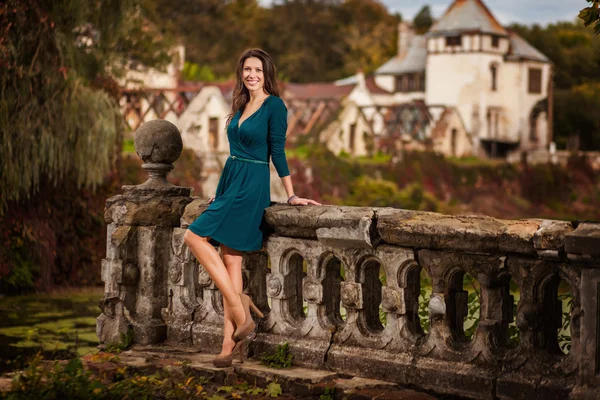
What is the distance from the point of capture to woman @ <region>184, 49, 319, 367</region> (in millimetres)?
5980

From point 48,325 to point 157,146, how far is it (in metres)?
4.58

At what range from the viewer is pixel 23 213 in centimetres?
1566

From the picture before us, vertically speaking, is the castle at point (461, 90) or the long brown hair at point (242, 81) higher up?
the castle at point (461, 90)

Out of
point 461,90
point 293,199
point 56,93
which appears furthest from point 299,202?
point 461,90

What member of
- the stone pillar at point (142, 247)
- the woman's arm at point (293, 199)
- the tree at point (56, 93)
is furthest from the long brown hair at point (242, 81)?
the tree at point (56, 93)

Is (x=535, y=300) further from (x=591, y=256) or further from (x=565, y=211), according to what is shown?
(x=565, y=211)

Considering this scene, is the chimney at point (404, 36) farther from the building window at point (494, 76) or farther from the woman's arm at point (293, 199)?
the woman's arm at point (293, 199)

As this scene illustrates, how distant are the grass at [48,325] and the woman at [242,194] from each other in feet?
3.53

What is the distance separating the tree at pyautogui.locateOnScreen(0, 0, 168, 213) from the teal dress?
9011 millimetres

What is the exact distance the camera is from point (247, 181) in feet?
20.0

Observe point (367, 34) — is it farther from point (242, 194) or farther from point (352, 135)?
point (242, 194)

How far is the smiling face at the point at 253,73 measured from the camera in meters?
6.15

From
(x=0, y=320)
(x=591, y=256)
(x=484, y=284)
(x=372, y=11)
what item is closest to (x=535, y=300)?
(x=484, y=284)

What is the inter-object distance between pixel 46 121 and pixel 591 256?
12077 mm
